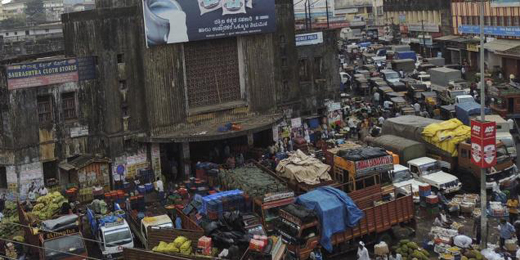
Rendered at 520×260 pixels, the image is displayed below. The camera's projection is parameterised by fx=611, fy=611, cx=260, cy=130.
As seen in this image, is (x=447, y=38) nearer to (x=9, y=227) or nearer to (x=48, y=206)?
(x=48, y=206)

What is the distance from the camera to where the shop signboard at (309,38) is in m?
38.1

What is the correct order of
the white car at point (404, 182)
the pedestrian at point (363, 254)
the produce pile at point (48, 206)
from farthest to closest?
the white car at point (404, 182) < the produce pile at point (48, 206) < the pedestrian at point (363, 254)

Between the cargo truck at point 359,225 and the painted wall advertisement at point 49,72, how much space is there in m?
14.5

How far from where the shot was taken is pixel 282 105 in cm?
3675

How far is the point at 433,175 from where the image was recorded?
1056 inches

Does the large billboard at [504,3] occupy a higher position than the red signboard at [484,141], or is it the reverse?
the large billboard at [504,3]

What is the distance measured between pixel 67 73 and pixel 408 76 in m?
35.1

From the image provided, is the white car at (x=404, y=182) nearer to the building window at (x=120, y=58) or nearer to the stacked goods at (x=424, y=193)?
the stacked goods at (x=424, y=193)

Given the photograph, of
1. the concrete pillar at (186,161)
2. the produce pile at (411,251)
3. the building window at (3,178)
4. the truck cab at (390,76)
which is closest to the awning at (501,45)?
the truck cab at (390,76)

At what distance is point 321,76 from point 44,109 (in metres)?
17.7

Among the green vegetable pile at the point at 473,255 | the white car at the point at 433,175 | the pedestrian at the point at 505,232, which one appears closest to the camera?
the green vegetable pile at the point at 473,255

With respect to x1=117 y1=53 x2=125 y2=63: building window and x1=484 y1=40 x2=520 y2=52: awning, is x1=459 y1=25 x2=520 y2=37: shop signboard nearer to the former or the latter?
x1=484 y1=40 x2=520 y2=52: awning

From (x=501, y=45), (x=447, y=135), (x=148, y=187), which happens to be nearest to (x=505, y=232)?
(x=447, y=135)

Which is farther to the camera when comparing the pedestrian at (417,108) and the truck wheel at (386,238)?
the pedestrian at (417,108)
